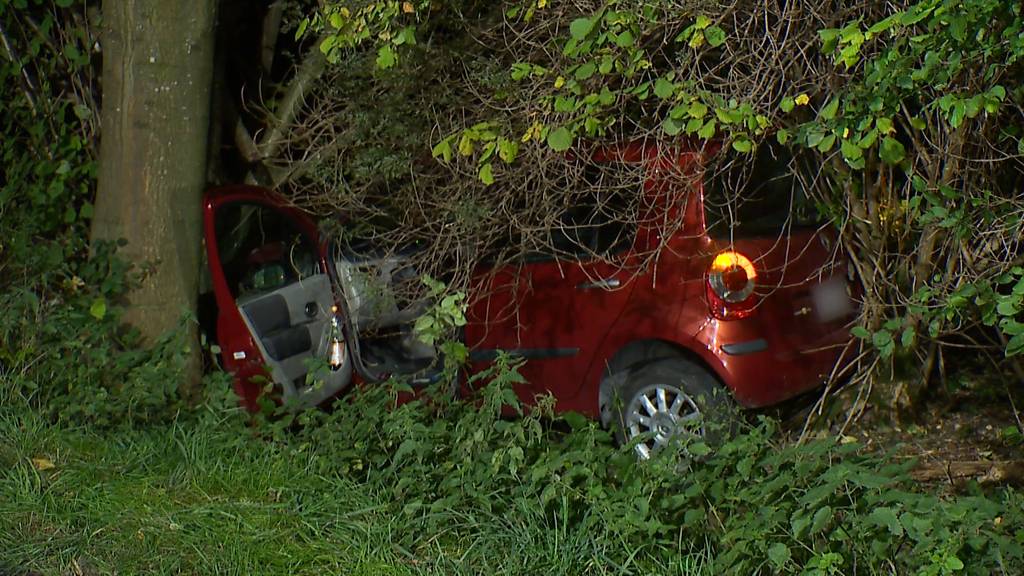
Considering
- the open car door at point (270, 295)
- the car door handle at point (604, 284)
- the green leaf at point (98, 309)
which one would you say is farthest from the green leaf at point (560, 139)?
the green leaf at point (98, 309)

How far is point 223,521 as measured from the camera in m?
5.47

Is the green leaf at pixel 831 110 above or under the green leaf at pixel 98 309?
above

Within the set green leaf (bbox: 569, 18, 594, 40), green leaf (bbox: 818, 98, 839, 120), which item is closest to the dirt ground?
green leaf (bbox: 818, 98, 839, 120)

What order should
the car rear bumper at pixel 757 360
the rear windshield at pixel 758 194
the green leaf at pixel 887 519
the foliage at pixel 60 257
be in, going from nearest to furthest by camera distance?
the green leaf at pixel 887 519 < the rear windshield at pixel 758 194 < the car rear bumper at pixel 757 360 < the foliage at pixel 60 257

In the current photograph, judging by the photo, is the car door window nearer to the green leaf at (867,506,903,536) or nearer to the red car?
the red car

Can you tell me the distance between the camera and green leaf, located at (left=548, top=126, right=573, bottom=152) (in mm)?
5805

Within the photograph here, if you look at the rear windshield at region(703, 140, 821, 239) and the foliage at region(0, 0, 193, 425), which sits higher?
the rear windshield at region(703, 140, 821, 239)

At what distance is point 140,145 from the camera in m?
7.61

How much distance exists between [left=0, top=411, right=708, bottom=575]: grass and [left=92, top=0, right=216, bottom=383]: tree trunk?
132 centimetres

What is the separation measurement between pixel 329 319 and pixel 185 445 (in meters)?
1.65

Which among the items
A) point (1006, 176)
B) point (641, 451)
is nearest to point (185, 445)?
point (641, 451)

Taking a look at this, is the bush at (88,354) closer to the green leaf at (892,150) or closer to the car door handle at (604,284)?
the car door handle at (604,284)

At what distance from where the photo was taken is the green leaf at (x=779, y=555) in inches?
177

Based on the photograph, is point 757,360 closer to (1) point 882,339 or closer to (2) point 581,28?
(1) point 882,339
